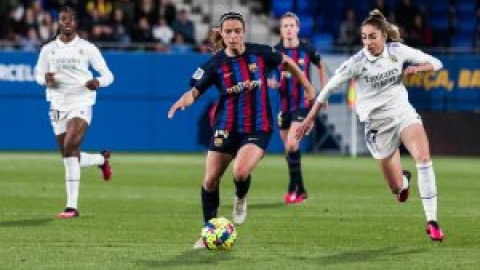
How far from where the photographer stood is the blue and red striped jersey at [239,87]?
41.8 ft

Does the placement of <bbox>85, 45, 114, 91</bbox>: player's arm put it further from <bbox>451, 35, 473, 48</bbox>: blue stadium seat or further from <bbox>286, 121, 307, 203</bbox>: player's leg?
<bbox>451, 35, 473, 48</bbox>: blue stadium seat

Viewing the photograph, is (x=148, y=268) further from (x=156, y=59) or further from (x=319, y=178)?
(x=156, y=59)

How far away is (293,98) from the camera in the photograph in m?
18.8

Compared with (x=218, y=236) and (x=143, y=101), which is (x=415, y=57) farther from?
(x=143, y=101)

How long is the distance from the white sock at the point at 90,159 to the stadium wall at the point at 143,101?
44.1 ft

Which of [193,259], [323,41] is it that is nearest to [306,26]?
[323,41]

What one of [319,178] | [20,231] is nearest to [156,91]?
[319,178]

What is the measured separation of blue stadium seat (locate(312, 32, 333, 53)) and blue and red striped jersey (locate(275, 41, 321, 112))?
13.2 metres

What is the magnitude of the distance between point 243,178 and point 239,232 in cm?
109

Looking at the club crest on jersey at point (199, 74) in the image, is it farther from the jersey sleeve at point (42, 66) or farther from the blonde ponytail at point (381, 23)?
the jersey sleeve at point (42, 66)

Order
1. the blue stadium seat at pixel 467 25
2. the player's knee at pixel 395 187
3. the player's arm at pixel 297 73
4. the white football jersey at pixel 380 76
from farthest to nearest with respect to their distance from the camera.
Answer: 1. the blue stadium seat at pixel 467 25
2. the player's knee at pixel 395 187
3. the player's arm at pixel 297 73
4. the white football jersey at pixel 380 76

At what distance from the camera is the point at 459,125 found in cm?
3111

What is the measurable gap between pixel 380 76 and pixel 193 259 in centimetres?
291

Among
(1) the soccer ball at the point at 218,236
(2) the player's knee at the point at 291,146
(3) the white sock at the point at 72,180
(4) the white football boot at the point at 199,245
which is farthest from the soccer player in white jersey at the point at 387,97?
(2) the player's knee at the point at 291,146
